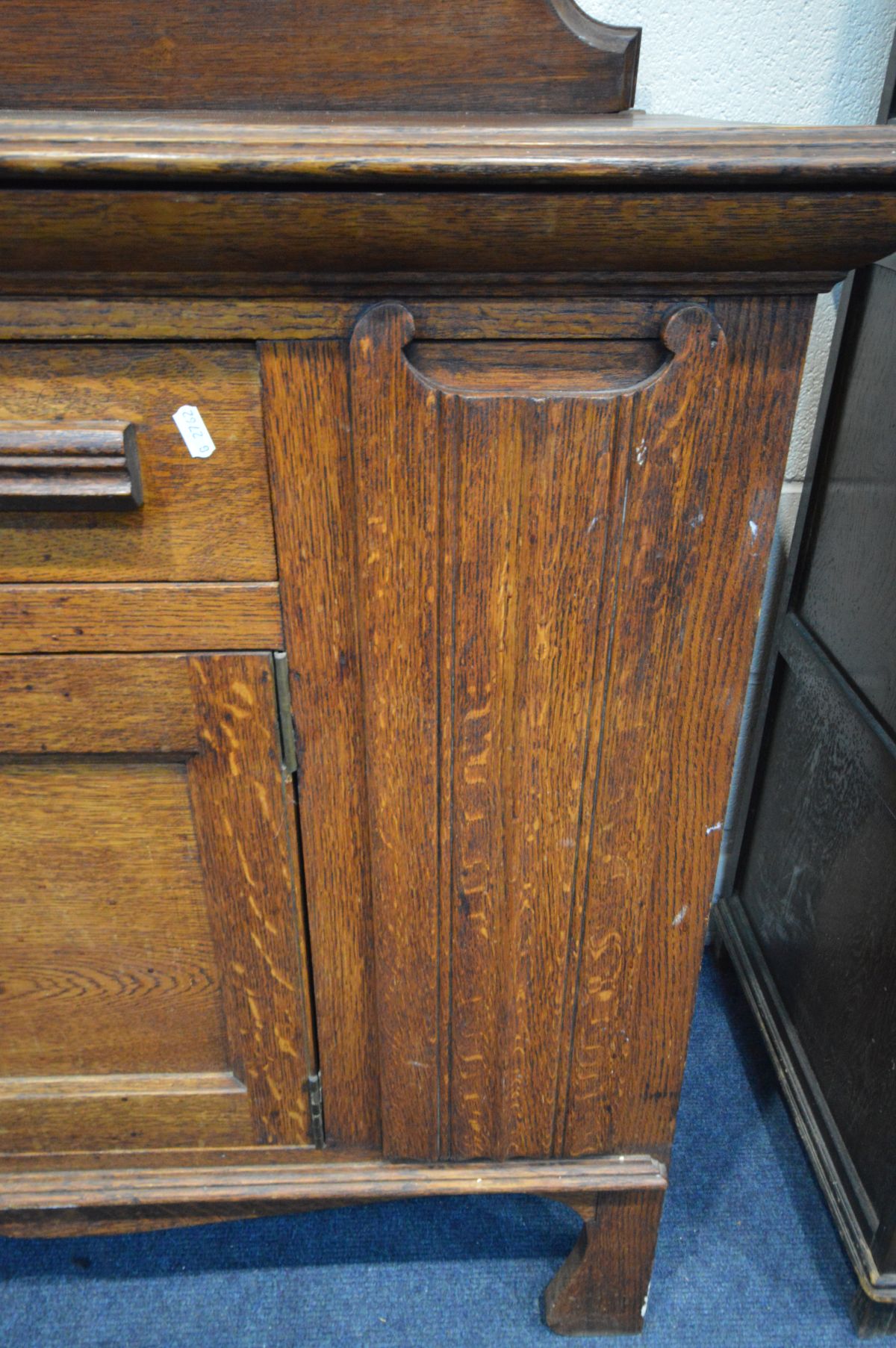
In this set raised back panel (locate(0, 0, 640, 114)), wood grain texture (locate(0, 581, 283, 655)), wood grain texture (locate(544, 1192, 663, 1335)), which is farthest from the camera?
wood grain texture (locate(544, 1192, 663, 1335))

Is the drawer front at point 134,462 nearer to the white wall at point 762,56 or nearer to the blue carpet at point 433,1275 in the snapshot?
the white wall at point 762,56

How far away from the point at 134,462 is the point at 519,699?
26 cm

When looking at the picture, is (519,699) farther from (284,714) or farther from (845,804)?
(845,804)

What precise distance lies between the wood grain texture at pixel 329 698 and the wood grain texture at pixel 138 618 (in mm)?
21

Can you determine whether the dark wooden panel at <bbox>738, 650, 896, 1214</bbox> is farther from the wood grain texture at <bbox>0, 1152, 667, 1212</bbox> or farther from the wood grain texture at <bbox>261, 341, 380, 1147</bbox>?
the wood grain texture at <bbox>261, 341, 380, 1147</bbox>

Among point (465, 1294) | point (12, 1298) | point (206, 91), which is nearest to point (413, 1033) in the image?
point (465, 1294)

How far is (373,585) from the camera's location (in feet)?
1.77

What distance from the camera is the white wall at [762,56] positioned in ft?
2.79

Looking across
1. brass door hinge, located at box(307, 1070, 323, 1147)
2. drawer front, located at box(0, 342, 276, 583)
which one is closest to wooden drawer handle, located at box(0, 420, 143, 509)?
drawer front, located at box(0, 342, 276, 583)

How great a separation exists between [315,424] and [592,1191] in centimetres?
64

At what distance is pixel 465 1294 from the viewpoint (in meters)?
0.90

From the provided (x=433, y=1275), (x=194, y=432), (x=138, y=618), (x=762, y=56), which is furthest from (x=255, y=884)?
(x=762, y=56)

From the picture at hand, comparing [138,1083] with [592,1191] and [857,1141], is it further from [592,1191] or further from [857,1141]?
[857,1141]

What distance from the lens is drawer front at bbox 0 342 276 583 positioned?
496mm
